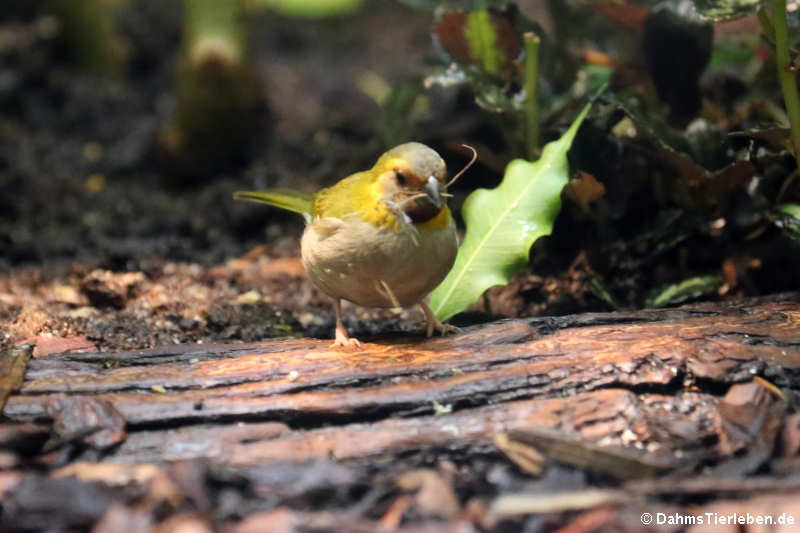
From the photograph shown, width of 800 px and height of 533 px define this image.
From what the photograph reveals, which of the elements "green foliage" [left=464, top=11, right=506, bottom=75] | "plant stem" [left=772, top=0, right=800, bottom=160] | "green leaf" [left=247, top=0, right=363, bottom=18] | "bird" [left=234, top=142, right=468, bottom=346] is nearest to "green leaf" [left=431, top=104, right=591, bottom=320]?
"bird" [left=234, top=142, right=468, bottom=346]

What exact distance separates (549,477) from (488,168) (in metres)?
2.43

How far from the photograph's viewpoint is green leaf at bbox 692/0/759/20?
3031 millimetres

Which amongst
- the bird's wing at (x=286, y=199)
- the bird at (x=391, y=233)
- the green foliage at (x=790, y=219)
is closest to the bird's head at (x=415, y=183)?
the bird at (x=391, y=233)

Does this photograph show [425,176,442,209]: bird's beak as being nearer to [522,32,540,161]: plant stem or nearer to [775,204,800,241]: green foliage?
[522,32,540,161]: plant stem

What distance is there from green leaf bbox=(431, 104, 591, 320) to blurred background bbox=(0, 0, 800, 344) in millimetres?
226

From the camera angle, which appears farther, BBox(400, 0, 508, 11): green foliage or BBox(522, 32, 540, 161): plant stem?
BBox(400, 0, 508, 11): green foliage

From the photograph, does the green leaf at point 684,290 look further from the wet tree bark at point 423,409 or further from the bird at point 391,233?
the bird at point 391,233

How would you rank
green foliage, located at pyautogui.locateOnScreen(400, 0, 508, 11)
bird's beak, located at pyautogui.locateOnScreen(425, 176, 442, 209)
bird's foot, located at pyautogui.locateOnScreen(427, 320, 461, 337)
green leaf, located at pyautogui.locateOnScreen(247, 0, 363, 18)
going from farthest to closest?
green leaf, located at pyautogui.locateOnScreen(247, 0, 363, 18), green foliage, located at pyautogui.locateOnScreen(400, 0, 508, 11), bird's foot, located at pyautogui.locateOnScreen(427, 320, 461, 337), bird's beak, located at pyautogui.locateOnScreen(425, 176, 442, 209)

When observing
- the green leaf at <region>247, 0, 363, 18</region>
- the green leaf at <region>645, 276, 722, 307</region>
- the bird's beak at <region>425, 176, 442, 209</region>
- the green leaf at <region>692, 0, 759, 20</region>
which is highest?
the green leaf at <region>247, 0, 363, 18</region>

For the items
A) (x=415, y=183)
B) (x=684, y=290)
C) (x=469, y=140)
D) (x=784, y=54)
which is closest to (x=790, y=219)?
(x=684, y=290)

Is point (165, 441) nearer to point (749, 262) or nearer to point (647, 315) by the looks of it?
point (647, 315)

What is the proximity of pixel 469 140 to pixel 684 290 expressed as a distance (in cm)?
165

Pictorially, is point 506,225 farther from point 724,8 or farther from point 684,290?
point 724,8

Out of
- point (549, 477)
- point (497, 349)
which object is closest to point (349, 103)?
point (497, 349)
